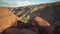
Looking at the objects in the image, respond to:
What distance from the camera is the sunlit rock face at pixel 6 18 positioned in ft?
4.03

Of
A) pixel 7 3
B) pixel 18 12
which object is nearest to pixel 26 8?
pixel 18 12

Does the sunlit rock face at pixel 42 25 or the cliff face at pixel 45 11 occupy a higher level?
the cliff face at pixel 45 11

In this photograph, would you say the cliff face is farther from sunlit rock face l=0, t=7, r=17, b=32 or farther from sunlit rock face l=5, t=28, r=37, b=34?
sunlit rock face l=5, t=28, r=37, b=34

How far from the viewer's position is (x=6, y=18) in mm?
1275

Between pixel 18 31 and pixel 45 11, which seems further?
pixel 45 11

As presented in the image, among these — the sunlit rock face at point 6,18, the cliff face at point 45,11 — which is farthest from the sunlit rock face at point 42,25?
the sunlit rock face at point 6,18

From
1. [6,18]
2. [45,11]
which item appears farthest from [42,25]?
[6,18]

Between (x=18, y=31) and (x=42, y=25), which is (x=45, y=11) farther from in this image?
(x=18, y=31)

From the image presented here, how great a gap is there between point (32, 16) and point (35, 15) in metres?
0.03

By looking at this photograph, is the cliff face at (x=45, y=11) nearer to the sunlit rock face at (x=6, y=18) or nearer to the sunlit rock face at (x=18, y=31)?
the sunlit rock face at (x=6, y=18)

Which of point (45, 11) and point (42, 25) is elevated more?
point (45, 11)

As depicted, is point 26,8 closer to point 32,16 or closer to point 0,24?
point 32,16

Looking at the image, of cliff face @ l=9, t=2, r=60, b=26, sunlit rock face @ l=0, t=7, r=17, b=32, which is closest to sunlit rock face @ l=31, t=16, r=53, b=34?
cliff face @ l=9, t=2, r=60, b=26

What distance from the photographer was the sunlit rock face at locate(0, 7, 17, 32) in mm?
1227
